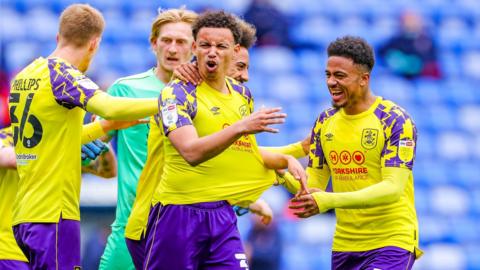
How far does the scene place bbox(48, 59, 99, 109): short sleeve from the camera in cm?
709

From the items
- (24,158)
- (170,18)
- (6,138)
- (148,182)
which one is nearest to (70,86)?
(24,158)

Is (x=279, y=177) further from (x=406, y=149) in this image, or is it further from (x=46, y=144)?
(x=46, y=144)

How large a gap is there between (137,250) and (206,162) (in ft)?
3.31

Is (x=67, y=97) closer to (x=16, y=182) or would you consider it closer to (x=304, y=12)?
(x=16, y=182)

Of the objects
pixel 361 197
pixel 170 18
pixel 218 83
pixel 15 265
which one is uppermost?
pixel 170 18

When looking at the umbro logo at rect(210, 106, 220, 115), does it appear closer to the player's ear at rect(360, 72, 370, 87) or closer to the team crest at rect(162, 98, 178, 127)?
the team crest at rect(162, 98, 178, 127)

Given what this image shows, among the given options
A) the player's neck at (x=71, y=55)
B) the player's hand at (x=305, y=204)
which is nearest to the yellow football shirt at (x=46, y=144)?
the player's neck at (x=71, y=55)

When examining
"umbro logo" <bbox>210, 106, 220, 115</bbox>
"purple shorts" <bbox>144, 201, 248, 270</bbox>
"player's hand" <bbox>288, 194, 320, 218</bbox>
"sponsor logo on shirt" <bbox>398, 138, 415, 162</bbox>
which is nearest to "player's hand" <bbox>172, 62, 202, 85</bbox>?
"umbro logo" <bbox>210, 106, 220, 115</bbox>

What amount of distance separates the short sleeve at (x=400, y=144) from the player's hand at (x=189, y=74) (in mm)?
1346

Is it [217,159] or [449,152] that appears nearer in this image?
[217,159]

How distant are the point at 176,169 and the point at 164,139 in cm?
24

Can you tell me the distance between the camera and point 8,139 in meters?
7.88

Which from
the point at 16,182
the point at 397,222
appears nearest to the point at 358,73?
the point at 397,222

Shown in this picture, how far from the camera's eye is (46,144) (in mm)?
7285
